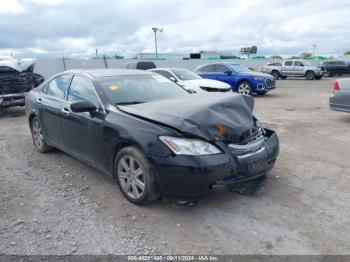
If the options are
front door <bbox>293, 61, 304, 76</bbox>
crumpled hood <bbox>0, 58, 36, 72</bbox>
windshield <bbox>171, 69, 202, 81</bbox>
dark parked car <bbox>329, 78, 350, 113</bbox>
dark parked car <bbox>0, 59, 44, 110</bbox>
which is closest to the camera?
dark parked car <bbox>329, 78, 350, 113</bbox>

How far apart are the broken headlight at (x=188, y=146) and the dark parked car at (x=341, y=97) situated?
577cm

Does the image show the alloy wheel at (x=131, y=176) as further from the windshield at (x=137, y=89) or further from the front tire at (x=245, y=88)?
the front tire at (x=245, y=88)

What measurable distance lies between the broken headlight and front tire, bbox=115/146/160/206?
0.34 metres

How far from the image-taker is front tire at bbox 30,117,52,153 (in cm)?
554

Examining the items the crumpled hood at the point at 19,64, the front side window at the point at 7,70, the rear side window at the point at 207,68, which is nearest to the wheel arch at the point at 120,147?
the front side window at the point at 7,70

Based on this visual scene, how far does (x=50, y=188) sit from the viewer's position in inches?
166

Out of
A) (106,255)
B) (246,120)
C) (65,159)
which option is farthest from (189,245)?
(65,159)

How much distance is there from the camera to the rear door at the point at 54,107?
4809 millimetres

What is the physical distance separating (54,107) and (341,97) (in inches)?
261

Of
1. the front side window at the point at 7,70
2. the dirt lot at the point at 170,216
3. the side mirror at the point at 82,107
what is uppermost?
the front side window at the point at 7,70

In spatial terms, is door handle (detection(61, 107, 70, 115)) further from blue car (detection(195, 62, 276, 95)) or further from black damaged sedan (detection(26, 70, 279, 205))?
blue car (detection(195, 62, 276, 95))

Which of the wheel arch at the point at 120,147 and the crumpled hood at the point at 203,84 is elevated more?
the crumpled hood at the point at 203,84

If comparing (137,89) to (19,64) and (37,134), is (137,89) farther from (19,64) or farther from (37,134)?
(19,64)

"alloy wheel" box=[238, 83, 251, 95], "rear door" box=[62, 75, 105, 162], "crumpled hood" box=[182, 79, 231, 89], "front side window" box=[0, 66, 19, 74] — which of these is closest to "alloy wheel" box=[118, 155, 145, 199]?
"rear door" box=[62, 75, 105, 162]
